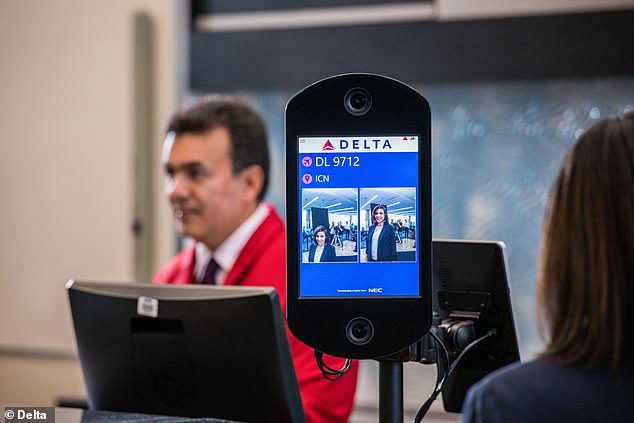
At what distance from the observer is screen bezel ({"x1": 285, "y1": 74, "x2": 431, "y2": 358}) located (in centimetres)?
96

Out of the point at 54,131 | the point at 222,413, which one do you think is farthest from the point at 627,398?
the point at 54,131

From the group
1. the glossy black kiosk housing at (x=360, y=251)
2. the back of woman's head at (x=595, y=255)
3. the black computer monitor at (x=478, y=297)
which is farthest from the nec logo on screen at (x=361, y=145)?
the black computer monitor at (x=478, y=297)

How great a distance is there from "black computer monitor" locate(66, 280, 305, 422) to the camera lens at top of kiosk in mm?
313

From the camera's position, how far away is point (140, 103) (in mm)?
2898

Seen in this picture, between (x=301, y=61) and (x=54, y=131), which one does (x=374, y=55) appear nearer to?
(x=301, y=61)

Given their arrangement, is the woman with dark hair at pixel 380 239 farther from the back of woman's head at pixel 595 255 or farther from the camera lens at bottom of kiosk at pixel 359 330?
the back of woman's head at pixel 595 255

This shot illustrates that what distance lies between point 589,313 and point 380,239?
0.24 meters

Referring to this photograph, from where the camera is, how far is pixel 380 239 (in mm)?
970

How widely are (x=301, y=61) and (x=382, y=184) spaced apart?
1849 mm

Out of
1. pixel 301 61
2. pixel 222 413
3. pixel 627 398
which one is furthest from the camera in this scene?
pixel 301 61

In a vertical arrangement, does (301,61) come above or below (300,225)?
above

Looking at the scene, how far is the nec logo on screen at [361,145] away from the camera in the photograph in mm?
983

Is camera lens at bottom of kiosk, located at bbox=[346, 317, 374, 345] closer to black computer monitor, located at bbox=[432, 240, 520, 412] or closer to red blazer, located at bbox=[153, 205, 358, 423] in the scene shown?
black computer monitor, located at bbox=[432, 240, 520, 412]

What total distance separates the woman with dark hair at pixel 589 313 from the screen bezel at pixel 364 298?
0.13m
